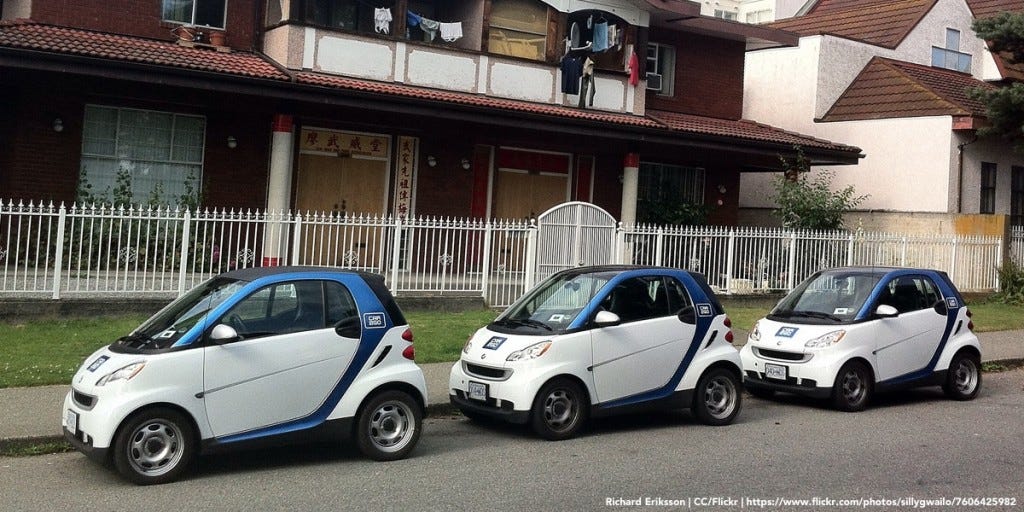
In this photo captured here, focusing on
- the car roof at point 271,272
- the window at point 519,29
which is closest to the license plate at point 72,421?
the car roof at point 271,272

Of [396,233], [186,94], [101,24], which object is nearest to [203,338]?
[396,233]

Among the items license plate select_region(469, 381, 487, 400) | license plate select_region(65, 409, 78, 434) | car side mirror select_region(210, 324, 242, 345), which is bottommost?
license plate select_region(65, 409, 78, 434)

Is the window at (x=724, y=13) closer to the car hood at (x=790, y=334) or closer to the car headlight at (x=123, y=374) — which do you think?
the car hood at (x=790, y=334)

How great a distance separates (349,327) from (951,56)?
24.9m

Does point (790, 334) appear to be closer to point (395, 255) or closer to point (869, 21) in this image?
point (395, 255)

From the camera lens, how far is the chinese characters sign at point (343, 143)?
18.6 meters

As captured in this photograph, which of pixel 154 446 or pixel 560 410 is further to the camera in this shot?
pixel 560 410

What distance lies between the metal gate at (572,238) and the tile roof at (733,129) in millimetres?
4232

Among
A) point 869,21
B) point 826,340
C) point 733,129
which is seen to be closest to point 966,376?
point 826,340

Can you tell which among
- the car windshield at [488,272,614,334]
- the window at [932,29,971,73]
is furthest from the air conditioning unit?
the car windshield at [488,272,614,334]

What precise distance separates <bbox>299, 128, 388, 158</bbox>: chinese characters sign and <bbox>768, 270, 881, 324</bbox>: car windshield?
10.2 m

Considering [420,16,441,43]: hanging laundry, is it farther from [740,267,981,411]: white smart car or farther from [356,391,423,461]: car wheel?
[356,391,423,461]: car wheel

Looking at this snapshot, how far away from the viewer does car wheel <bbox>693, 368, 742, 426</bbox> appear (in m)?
9.32

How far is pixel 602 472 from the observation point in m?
7.40
